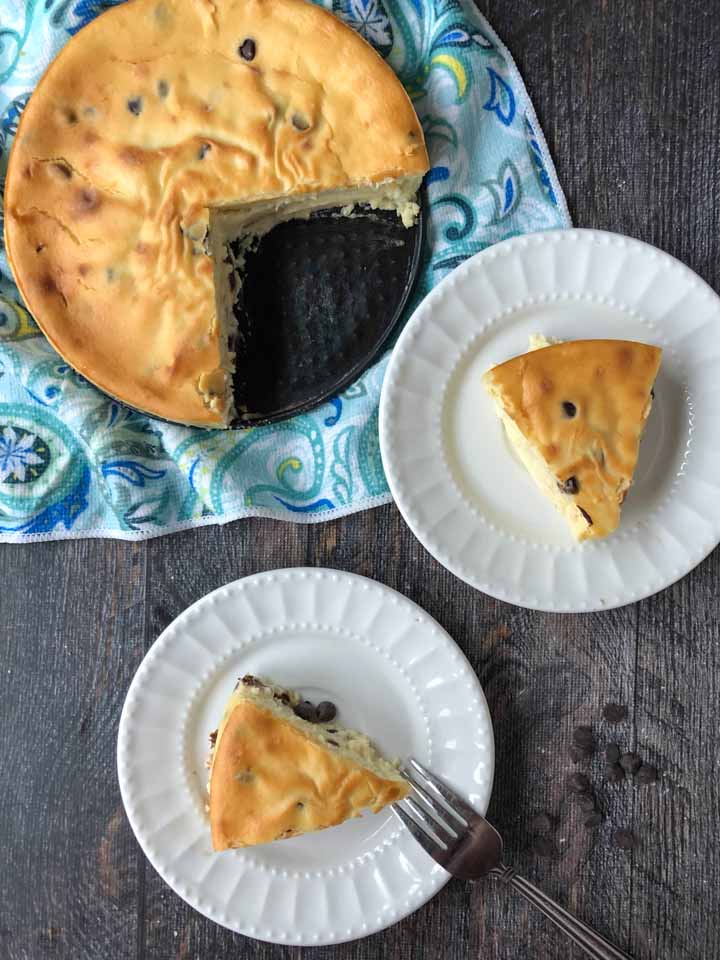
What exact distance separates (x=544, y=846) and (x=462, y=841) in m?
0.34

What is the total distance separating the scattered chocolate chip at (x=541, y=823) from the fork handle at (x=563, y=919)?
0.16m

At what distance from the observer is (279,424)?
260 cm

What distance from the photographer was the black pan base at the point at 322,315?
2.55m

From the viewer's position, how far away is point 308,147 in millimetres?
2410

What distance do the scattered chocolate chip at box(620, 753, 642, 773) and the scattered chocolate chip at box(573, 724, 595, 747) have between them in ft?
0.35

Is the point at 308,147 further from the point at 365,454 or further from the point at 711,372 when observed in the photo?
the point at 711,372

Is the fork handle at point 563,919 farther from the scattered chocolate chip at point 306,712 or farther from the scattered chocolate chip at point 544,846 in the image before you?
the scattered chocolate chip at point 306,712

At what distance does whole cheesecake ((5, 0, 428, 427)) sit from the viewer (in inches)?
93.7

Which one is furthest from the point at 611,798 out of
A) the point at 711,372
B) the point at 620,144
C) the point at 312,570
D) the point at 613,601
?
the point at 620,144

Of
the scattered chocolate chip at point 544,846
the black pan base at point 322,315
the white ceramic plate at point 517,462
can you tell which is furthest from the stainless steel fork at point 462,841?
the black pan base at point 322,315

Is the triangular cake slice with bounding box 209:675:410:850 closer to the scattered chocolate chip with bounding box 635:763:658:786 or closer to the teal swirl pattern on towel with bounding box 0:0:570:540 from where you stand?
the teal swirl pattern on towel with bounding box 0:0:570:540

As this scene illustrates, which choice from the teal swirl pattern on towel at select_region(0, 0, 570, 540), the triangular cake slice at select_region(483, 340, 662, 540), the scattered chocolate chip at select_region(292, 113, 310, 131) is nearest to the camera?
the triangular cake slice at select_region(483, 340, 662, 540)

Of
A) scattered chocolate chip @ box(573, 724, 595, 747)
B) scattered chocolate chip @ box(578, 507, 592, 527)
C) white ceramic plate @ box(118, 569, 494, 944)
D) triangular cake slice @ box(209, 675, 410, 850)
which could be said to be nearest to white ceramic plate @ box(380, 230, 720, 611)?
scattered chocolate chip @ box(578, 507, 592, 527)

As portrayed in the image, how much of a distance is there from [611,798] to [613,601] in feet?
2.23
